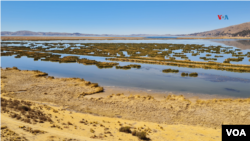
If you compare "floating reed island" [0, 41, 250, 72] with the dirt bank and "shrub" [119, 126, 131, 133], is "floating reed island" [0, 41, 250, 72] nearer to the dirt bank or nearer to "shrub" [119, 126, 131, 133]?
the dirt bank

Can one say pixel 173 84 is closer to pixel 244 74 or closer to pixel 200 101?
pixel 200 101

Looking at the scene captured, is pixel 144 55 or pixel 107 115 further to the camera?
pixel 144 55

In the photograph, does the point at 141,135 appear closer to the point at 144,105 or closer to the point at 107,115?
the point at 107,115

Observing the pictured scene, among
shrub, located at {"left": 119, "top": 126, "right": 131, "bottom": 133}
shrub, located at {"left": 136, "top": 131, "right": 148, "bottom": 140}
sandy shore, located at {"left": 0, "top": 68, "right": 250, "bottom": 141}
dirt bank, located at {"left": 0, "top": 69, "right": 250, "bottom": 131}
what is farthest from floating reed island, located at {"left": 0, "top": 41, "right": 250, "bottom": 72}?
shrub, located at {"left": 136, "top": 131, "right": 148, "bottom": 140}

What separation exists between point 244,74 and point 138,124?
2737cm

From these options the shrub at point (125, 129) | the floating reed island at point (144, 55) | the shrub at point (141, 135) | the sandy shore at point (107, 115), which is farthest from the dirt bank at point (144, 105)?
the floating reed island at point (144, 55)

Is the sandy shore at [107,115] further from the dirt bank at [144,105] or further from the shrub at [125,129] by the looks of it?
the shrub at [125,129]

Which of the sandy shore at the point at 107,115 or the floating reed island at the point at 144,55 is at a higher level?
the floating reed island at the point at 144,55

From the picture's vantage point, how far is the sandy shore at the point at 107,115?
37.6ft

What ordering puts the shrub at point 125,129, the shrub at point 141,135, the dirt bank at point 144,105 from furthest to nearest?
the dirt bank at point 144,105 → the shrub at point 125,129 → the shrub at point 141,135

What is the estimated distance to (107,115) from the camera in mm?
15211

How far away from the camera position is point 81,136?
11039 millimetres

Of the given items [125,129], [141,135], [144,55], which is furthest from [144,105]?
[144,55]

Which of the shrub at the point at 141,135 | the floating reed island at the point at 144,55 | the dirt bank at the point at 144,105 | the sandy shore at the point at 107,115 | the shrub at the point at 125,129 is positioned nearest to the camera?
the shrub at the point at 141,135
